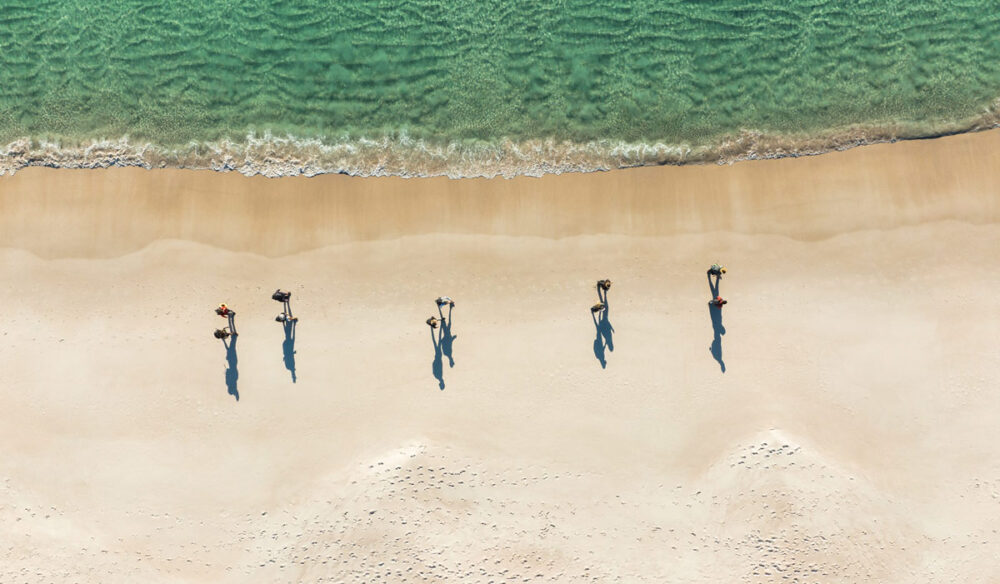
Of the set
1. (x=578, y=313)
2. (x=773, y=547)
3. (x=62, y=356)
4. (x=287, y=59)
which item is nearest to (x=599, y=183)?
(x=578, y=313)

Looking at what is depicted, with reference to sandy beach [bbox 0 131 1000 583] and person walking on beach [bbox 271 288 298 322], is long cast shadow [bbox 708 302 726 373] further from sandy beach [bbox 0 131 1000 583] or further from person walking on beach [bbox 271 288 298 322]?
person walking on beach [bbox 271 288 298 322]

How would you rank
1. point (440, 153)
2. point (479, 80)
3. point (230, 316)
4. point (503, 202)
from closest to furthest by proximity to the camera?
point (230, 316) → point (503, 202) → point (440, 153) → point (479, 80)

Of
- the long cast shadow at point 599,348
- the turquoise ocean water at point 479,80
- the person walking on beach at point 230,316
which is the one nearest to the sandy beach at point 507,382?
the long cast shadow at point 599,348

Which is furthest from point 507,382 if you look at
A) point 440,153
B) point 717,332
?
point 440,153

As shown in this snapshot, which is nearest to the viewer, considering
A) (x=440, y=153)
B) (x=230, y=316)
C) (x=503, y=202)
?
(x=230, y=316)

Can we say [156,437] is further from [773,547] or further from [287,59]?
[773,547]

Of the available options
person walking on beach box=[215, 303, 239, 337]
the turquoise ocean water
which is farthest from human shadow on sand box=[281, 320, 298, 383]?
the turquoise ocean water

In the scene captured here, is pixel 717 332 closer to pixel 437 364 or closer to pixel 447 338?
pixel 447 338
